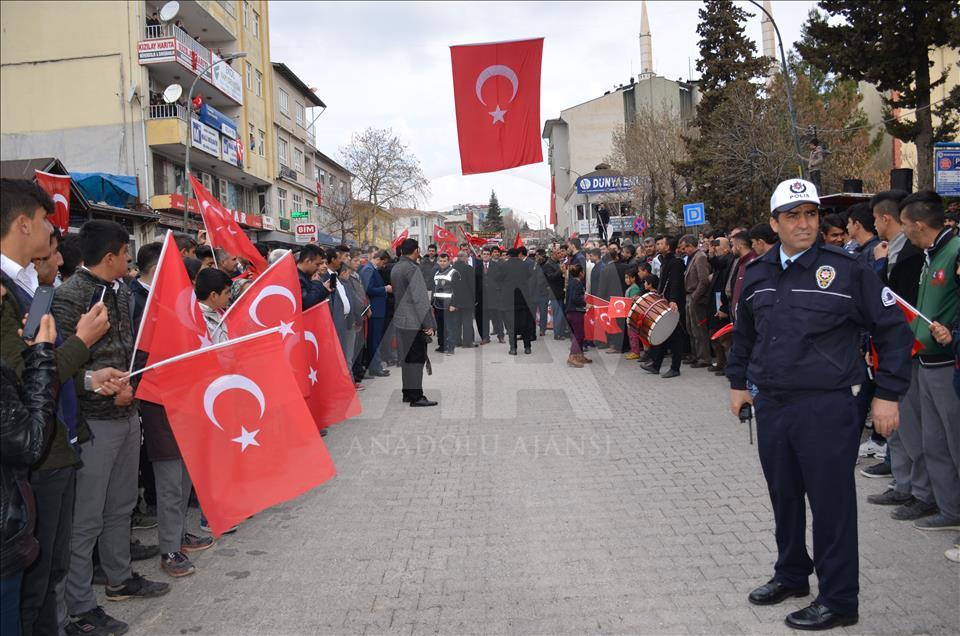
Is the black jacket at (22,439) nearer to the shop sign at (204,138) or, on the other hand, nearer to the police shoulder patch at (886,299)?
the police shoulder patch at (886,299)

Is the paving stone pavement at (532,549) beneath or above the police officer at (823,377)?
beneath

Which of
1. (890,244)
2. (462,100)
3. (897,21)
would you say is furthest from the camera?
(897,21)

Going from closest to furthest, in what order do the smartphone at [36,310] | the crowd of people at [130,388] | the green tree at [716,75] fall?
the crowd of people at [130,388], the smartphone at [36,310], the green tree at [716,75]

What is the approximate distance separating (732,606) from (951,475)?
2.13 metres

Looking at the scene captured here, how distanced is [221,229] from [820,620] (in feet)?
26.1

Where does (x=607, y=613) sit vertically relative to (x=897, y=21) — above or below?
below

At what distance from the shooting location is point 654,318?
35.9 ft

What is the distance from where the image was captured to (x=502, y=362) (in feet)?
45.7

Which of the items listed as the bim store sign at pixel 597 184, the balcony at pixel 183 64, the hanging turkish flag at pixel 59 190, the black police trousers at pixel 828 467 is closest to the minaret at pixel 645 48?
the bim store sign at pixel 597 184

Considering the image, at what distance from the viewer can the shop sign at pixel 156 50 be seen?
101 ft

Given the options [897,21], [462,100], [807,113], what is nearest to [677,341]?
[462,100]

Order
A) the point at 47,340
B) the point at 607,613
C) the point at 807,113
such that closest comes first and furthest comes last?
Result: the point at 47,340 < the point at 607,613 < the point at 807,113

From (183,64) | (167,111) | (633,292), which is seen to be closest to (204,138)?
(167,111)

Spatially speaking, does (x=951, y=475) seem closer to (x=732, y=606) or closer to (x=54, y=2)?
(x=732, y=606)
